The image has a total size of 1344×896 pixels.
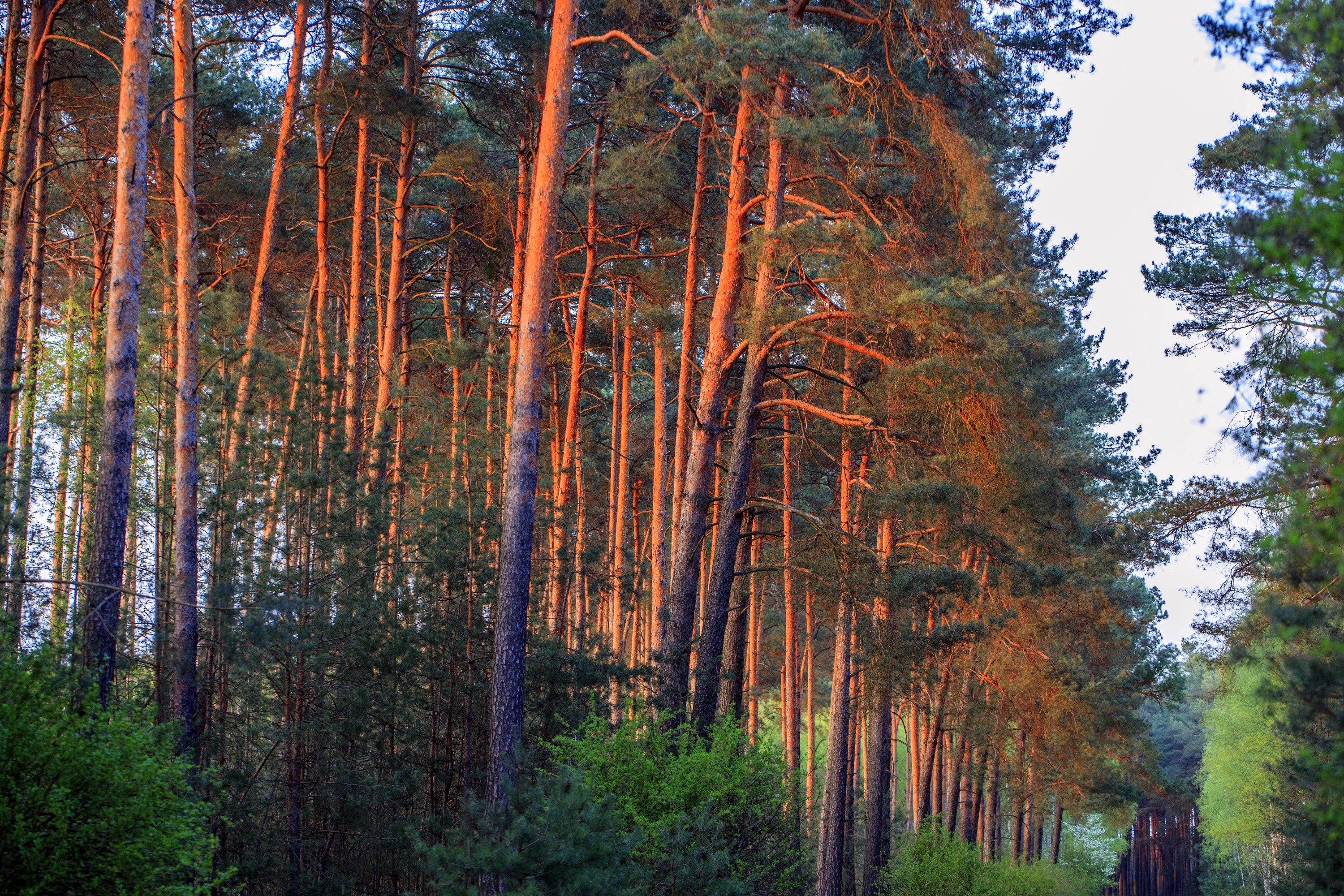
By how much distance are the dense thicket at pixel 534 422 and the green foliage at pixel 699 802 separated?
0.06 metres

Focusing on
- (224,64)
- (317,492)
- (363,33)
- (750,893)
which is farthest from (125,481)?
→ (224,64)

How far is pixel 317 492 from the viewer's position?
9.66 m

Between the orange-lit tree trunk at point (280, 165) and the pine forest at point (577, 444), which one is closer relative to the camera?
the pine forest at point (577, 444)

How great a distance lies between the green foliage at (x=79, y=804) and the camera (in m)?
4.79

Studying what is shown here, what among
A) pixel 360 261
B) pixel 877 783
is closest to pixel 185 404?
pixel 360 261

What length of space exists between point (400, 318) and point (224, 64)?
4.64 meters

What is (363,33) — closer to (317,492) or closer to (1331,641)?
(317,492)

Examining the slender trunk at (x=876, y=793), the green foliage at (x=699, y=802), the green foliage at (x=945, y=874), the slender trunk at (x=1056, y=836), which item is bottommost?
the slender trunk at (x=1056, y=836)

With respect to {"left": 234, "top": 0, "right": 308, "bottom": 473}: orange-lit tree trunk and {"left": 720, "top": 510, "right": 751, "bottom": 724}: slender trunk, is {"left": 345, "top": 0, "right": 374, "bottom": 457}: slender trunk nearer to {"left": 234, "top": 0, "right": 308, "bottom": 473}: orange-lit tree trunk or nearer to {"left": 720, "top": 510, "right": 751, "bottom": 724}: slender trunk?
{"left": 234, "top": 0, "right": 308, "bottom": 473}: orange-lit tree trunk

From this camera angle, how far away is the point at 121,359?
308 inches

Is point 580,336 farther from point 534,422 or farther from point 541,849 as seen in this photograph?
point 541,849

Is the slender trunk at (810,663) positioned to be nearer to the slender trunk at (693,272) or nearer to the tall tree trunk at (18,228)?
the slender trunk at (693,272)

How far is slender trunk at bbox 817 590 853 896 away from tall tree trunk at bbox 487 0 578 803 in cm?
679

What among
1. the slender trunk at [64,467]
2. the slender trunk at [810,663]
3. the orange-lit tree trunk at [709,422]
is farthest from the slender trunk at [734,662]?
the slender trunk at [64,467]
